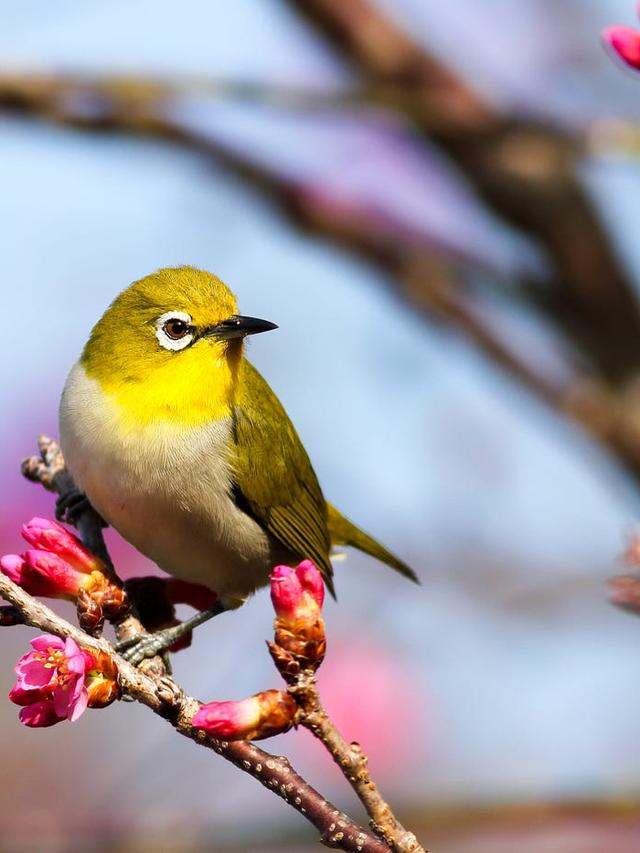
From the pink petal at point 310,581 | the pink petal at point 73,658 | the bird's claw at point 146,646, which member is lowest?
the pink petal at point 73,658

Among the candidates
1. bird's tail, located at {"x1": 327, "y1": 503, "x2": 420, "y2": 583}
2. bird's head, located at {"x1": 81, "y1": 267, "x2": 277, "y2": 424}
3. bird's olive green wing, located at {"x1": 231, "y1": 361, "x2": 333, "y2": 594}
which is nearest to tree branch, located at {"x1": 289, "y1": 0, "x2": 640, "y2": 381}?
bird's tail, located at {"x1": 327, "y1": 503, "x2": 420, "y2": 583}

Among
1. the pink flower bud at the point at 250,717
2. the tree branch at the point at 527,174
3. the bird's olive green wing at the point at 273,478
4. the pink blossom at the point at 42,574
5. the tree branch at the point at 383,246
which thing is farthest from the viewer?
the tree branch at the point at 527,174

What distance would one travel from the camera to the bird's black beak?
13.5ft

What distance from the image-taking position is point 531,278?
256 inches

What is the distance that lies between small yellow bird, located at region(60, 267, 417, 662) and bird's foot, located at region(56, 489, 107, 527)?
0.51 feet

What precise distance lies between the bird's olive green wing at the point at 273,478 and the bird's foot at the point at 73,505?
1.71ft

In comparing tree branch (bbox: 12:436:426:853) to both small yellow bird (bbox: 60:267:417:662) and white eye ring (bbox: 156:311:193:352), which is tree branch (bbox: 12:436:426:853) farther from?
white eye ring (bbox: 156:311:193:352)

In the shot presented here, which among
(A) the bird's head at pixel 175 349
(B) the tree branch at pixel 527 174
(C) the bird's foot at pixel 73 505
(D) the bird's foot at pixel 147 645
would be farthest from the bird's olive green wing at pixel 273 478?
(B) the tree branch at pixel 527 174

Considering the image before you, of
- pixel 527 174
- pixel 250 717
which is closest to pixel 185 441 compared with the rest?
pixel 250 717

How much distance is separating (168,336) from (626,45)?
2008 millimetres

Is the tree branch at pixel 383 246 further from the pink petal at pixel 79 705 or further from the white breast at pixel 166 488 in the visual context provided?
the pink petal at pixel 79 705

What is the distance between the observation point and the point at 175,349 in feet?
13.9

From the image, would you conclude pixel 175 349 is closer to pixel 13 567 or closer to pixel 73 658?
pixel 13 567

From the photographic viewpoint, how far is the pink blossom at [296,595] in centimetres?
285
